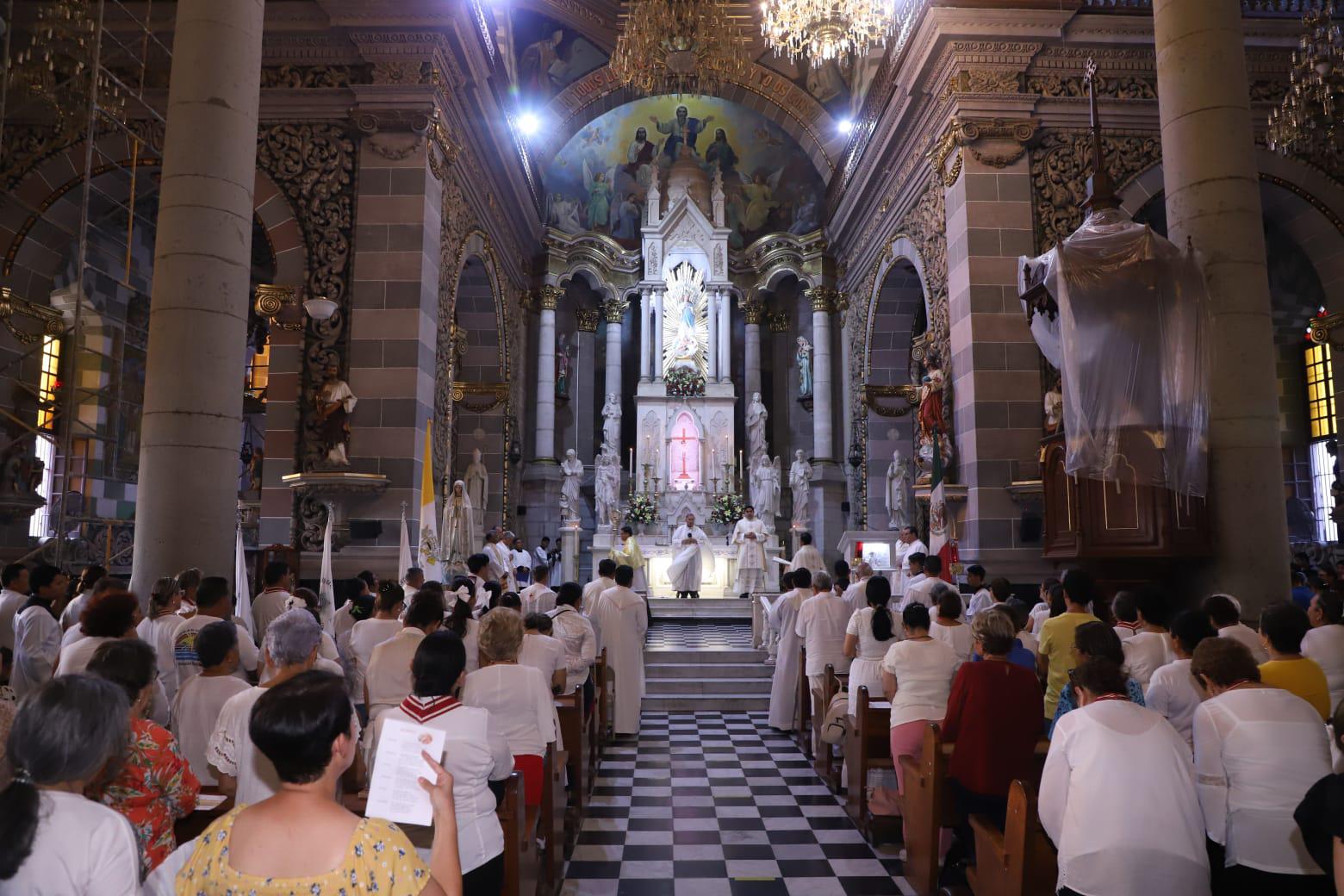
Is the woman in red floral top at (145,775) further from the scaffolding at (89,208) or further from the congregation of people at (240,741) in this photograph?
the scaffolding at (89,208)

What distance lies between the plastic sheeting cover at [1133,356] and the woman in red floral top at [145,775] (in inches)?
260

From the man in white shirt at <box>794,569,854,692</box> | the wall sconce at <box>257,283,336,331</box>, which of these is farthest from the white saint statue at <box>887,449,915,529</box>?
the wall sconce at <box>257,283,336,331</box>

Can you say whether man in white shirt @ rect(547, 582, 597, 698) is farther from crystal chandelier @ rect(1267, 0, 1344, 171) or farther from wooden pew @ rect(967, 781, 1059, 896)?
crystal chandelier @ rect(1267, 0, 1344, 171)

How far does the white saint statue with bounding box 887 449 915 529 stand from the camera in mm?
16125

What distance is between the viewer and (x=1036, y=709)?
4.25 meters

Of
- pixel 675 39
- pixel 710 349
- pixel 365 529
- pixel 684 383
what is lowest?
pixel 365 529

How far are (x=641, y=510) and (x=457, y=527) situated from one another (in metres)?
7.92

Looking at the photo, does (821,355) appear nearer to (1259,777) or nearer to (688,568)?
(688,568)

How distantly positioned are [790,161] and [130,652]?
20803mm

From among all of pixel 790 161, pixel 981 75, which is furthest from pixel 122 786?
pixel 790 161

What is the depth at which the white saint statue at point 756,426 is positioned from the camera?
20.8 metres

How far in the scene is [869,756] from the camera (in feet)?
19.5

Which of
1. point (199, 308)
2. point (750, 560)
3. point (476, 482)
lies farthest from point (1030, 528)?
point (476, 482)

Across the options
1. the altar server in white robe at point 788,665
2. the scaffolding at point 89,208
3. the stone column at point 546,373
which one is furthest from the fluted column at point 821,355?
the scaffolding at point 89,208
